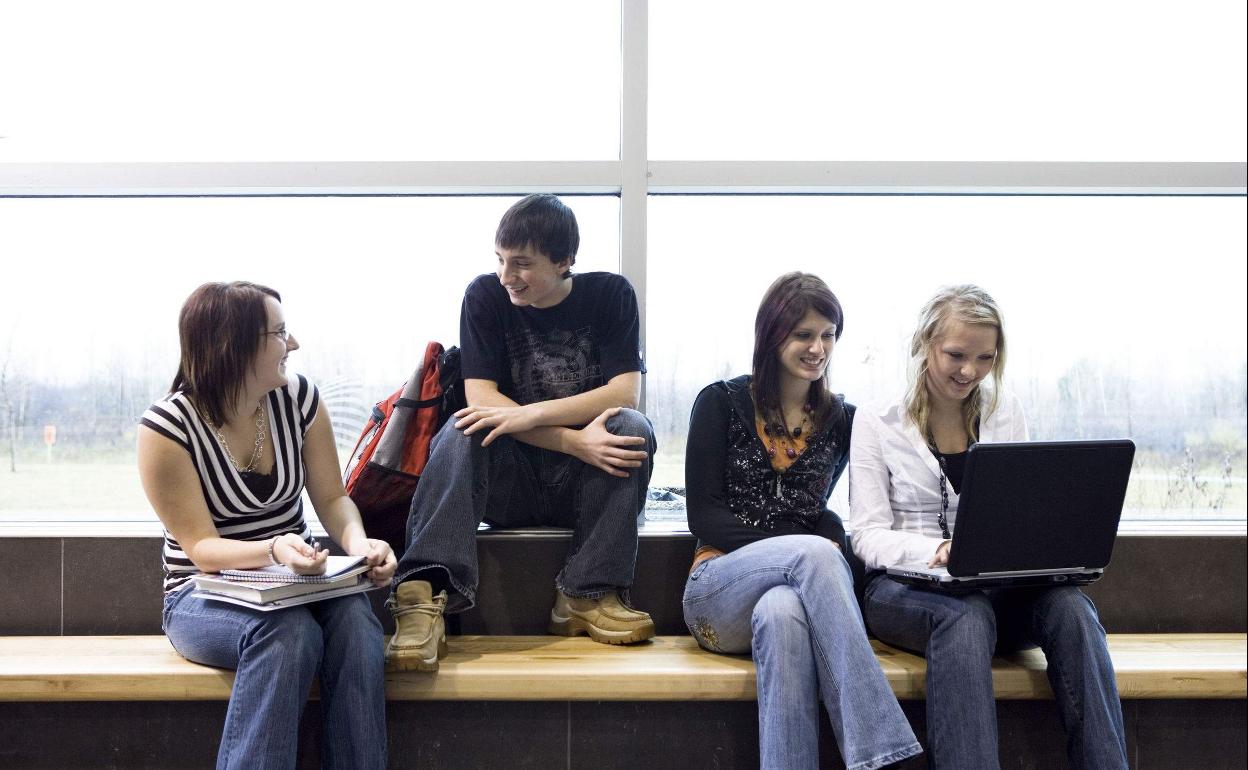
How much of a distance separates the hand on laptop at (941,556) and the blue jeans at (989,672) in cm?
8

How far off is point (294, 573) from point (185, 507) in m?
0.27

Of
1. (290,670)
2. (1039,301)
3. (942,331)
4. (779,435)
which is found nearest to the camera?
(290,670)

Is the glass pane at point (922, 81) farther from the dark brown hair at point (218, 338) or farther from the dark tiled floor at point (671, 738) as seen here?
the dark tiled floor at point (671, 738)

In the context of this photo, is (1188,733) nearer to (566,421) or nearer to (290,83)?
(566,421)

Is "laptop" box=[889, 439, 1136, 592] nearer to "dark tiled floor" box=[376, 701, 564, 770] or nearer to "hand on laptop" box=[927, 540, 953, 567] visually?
"hand on laptop" box=[927, 540, 953, 567]

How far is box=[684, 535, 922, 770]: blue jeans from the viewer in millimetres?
1747

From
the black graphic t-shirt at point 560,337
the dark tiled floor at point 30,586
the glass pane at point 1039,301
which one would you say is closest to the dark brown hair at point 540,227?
the black graphic t-shirt at point 560,337

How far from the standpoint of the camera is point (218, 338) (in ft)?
6.21

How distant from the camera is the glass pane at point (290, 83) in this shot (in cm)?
260

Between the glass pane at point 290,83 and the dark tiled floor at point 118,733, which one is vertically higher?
the glass pane at point 290,83

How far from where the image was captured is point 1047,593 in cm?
197

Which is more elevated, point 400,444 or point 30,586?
point 400,444

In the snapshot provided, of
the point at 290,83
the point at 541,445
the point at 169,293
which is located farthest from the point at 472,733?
the point at 290,83

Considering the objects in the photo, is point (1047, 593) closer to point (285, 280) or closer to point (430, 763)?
point (430, 763)
